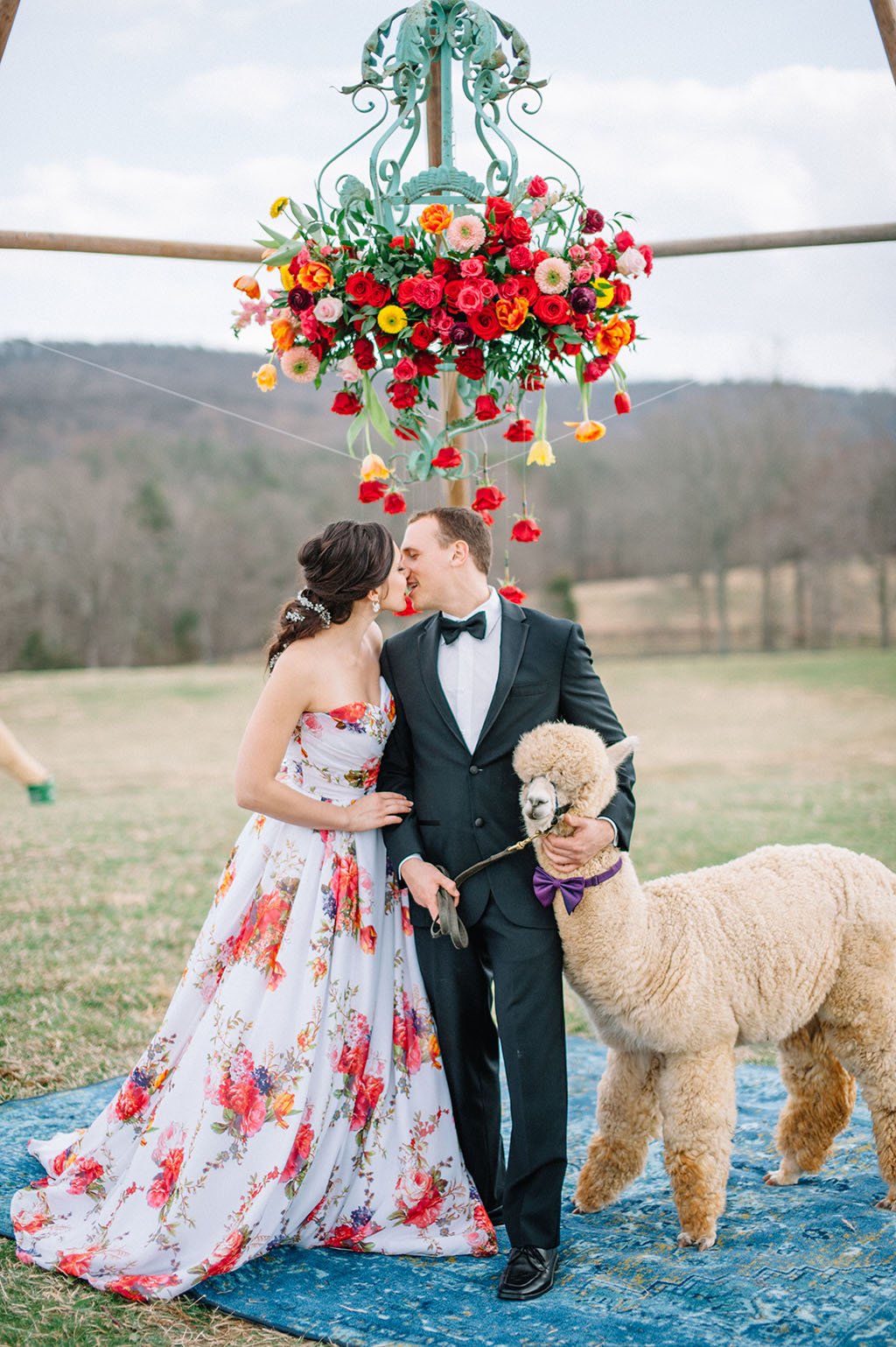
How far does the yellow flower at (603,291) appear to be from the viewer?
3721 millimetres

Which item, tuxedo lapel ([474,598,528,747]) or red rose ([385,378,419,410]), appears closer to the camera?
tuxedo lapel ([474,598,528,747])

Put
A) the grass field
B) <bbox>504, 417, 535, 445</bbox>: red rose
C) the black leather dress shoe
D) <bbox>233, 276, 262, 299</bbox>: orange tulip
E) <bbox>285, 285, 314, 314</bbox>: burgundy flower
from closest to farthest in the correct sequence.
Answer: the black leather dress shoe, <bbox>285, 285, 314, 314</bbox>: burgundy flower, <bbox>233, 276, 262, 299</bbox>: orange tulip, <bbox>504, 417, 535, 445</bbox>: red rose, the grass field

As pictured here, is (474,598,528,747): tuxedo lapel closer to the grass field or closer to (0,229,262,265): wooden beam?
the grass field

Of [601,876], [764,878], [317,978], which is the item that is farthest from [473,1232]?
[764,878]

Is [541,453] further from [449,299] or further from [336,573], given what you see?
[336,573]

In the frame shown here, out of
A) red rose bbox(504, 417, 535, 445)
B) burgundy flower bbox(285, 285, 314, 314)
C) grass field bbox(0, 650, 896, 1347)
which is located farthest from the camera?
grass field bbox(0, 650, 896, 1347)

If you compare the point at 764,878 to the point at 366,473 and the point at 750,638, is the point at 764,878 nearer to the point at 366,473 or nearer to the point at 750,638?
the point at 366,473

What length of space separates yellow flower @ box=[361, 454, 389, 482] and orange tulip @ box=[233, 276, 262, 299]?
2.14 feet

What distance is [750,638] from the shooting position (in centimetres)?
2530

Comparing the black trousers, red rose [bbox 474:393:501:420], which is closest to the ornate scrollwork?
red rose [bbox 474:393:501:420]

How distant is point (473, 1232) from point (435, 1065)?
0.50 metres

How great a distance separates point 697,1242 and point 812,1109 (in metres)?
0.75

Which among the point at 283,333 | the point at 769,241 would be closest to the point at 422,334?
the point at 283,333

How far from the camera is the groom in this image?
3.33 meters
